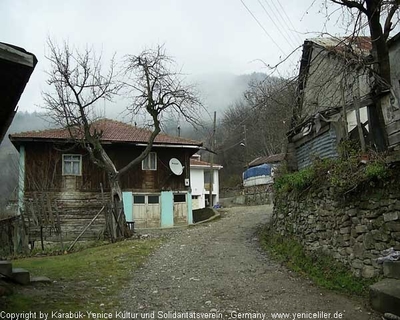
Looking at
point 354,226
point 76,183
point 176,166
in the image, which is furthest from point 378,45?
point 76,183

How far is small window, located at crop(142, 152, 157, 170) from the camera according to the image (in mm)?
24734

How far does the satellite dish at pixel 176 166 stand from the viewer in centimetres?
2494

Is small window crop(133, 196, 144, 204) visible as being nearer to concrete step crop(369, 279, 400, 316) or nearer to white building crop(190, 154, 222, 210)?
white building crop(190, 154, 222, 210)

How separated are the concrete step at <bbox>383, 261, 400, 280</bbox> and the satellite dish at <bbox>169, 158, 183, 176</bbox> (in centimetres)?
1880

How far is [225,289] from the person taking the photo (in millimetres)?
7898

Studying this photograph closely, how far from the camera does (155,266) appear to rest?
10.7 m

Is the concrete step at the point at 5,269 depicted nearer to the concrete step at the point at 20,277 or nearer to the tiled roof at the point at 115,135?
the concrete step at the point at 20,277

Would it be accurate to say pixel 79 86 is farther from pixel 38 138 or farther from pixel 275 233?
pixel 275 233

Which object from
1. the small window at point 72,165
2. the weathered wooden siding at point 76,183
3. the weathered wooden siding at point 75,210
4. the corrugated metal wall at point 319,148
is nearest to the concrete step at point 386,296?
the corrugated metal wall at point 319,148

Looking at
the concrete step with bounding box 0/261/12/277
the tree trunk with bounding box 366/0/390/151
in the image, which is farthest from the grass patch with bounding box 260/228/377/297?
the concrete step with bounding box 0/261/12/277

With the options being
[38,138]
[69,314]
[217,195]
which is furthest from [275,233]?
[217,195]

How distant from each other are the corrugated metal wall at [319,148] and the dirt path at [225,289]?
146 inches

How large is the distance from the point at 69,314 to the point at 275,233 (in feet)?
29.3

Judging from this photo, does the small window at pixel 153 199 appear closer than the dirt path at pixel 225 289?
No
